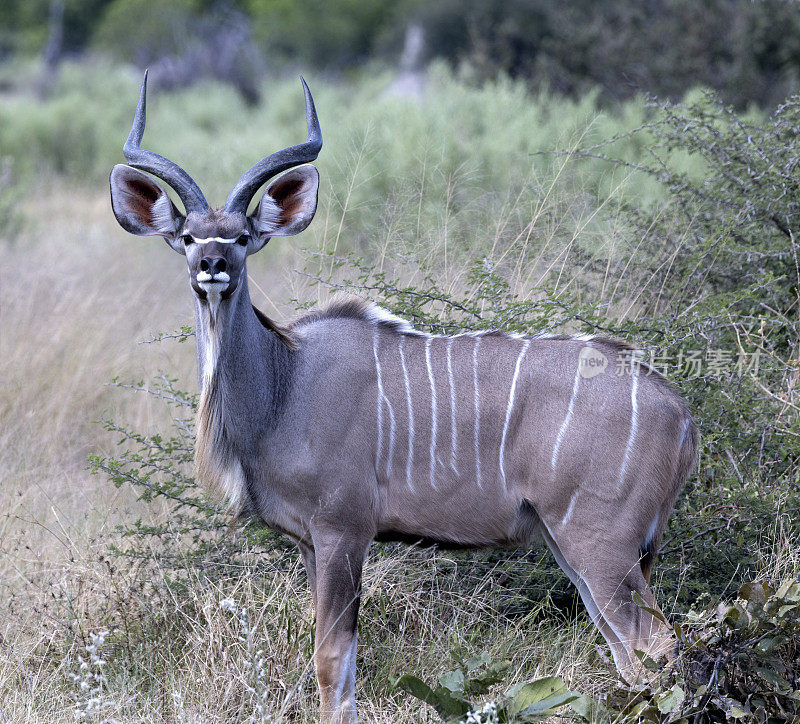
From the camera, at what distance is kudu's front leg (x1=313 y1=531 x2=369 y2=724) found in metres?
3.00

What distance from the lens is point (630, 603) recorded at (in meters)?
2.94

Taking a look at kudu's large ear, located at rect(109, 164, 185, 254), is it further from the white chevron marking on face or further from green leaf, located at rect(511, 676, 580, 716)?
green leaf, located at rect(511, 676, 580, 716)

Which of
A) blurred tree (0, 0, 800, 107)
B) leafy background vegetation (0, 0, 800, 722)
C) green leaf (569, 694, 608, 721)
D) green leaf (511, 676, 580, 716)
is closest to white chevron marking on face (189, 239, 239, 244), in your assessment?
leafy background vegetation (0, 0, 800, 722)

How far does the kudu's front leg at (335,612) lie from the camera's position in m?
3.00

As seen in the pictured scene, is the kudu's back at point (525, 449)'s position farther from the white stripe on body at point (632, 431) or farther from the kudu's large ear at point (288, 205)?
the kudu's large ear at point (288, 205)

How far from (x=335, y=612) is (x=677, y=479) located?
1099mm

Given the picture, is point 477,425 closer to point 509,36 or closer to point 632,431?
point 632,431

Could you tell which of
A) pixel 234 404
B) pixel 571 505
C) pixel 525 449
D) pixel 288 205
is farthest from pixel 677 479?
pixel 288 205

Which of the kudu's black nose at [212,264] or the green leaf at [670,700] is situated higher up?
the kudu's black nose at [212,264]

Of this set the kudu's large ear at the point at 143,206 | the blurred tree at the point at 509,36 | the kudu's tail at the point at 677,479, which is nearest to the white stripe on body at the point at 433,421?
the kudu's tail at the point at 677,479

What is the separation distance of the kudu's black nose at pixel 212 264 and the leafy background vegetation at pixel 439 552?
38.6 inches

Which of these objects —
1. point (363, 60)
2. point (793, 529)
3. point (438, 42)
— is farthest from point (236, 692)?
point (363, 60)

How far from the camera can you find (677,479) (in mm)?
3049

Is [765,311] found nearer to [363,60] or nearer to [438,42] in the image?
[438,42]
